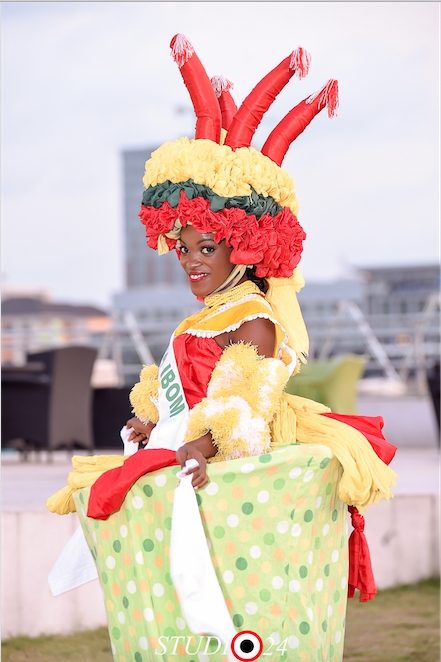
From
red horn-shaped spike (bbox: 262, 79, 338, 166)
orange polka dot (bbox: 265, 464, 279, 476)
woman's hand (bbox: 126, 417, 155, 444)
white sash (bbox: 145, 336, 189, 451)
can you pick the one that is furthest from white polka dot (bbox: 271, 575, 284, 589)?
red horn-shaped spike (bbox: 262, 79, 338, 166)

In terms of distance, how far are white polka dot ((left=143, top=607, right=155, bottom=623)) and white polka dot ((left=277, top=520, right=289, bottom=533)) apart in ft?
1.02

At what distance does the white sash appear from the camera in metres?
1.70

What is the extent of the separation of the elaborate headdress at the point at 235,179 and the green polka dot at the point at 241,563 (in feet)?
1.99

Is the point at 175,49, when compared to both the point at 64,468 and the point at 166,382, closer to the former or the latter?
the point at 166,382

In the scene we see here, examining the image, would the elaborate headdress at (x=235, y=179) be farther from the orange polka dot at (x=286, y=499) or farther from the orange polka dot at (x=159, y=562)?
the orange polka dot at (x=159, y=562)

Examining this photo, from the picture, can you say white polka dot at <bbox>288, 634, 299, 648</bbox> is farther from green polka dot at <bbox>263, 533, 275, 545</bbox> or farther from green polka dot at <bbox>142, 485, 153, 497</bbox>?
green polka dot at <bbox>142, 485, 153, 497</bbox>

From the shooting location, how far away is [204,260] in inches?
69.9

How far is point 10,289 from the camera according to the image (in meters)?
16.8

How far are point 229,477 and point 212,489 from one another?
0.13ft

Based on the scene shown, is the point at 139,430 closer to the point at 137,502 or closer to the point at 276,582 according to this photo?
the point at 137,502

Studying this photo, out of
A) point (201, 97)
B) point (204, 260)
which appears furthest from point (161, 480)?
point (201, 97)

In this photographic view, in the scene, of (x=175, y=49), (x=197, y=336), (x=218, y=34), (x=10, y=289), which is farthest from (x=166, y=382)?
(x=10, y=289)

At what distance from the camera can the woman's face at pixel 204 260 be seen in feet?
5.78

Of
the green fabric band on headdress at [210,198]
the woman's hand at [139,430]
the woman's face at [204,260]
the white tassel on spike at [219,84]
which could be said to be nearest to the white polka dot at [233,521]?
the woman's hand at [139,430]
